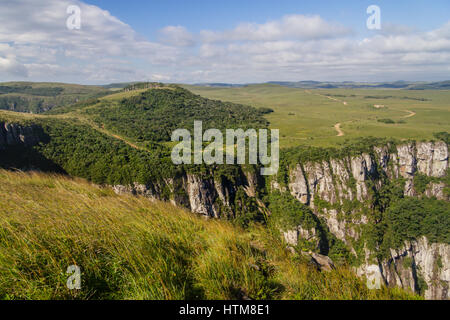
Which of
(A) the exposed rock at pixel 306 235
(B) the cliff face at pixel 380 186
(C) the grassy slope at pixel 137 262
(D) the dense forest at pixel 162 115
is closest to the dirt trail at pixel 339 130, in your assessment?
(B) the cliff face at pixel 380 186

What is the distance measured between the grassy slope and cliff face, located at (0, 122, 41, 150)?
79.8m

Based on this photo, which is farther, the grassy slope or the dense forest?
the dense forest

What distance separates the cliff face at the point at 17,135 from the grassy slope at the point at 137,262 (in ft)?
262

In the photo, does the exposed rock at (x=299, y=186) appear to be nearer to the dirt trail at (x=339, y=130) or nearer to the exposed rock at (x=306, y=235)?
the exposed rock at (x=306, y=235)

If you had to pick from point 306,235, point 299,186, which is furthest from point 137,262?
point 299,186

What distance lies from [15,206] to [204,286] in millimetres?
4358

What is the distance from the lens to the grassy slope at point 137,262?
10.9 ft

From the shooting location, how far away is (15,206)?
5000mm

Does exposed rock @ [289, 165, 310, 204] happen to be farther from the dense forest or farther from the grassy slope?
the grassy slope

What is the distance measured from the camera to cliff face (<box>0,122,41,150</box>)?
64.5 m

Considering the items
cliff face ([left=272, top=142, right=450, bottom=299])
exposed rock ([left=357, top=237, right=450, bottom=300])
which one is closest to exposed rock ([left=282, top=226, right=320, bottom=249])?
cliff face ([left=272, top=142, right=450, bottom=299])

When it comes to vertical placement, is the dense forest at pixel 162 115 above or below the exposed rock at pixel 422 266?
above
